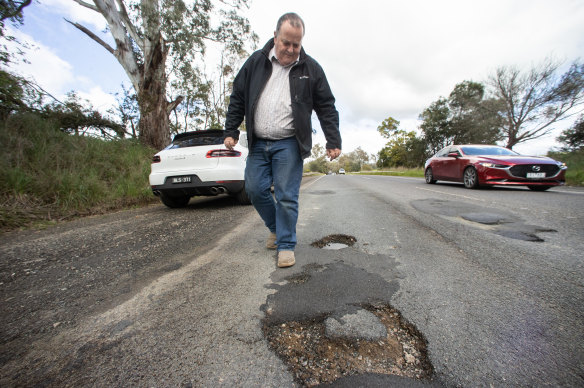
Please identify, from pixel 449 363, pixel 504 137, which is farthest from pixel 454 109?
pixel 449 363

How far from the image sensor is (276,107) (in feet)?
6.39

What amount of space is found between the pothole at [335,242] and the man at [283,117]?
41 cm

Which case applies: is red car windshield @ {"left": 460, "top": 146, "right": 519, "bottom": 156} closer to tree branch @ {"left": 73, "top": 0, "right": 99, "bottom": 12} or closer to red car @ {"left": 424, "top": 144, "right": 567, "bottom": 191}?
red car @ {"left": 424, "top": 144, "right": 567, "bottom": 191}

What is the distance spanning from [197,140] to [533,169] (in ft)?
25.0

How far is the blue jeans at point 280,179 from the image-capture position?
1.95m

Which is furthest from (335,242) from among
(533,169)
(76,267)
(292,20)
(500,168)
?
(533,169)

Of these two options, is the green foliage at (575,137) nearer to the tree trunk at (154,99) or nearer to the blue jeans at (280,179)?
the blue jeans at (280,179)

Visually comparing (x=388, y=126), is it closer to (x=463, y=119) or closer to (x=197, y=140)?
(x=463, y=119)

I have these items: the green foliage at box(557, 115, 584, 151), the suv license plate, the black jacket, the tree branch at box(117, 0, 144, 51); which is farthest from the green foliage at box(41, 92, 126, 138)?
the green foliage at box(557, 115, 584, 151)

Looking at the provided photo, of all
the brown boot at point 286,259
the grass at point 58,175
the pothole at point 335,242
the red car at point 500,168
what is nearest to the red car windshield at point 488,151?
the red car at point 500,168

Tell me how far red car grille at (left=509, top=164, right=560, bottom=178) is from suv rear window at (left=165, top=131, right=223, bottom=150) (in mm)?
6924

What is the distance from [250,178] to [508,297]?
188 cm

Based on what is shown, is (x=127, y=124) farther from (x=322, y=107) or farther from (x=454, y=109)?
(x=454, y=109)

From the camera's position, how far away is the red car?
5566mm
